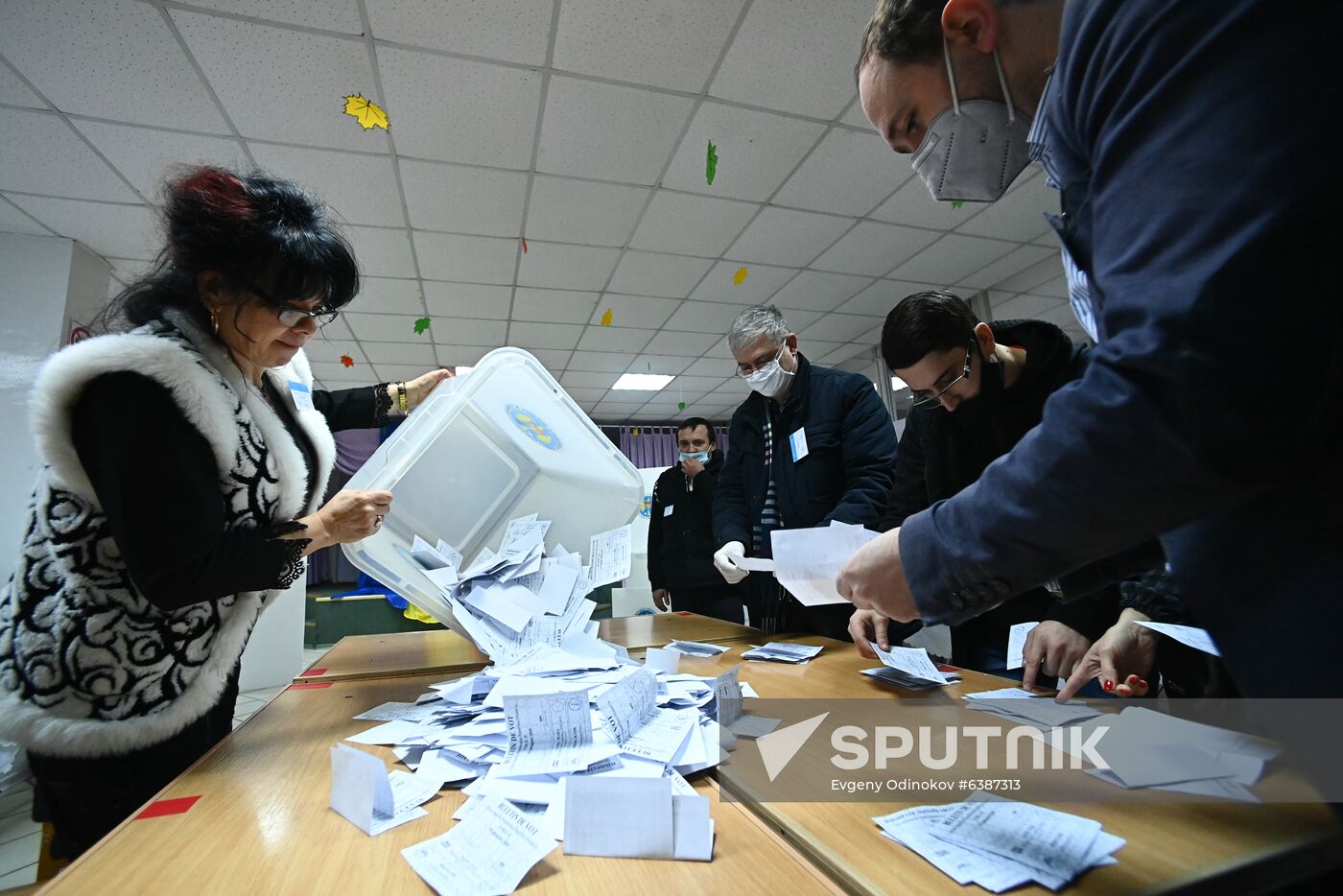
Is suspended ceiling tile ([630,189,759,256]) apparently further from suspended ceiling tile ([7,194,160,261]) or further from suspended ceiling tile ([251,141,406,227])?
suspended ceiling tile ([7,194,160,261])

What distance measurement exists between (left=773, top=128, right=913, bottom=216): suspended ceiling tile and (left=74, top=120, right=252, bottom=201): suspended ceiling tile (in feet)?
7.43

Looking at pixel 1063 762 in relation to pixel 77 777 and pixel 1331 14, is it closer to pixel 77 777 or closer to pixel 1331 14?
pixel 1331 14

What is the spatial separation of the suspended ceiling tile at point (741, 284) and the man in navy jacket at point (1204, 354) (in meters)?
3.24

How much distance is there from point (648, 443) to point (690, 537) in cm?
492

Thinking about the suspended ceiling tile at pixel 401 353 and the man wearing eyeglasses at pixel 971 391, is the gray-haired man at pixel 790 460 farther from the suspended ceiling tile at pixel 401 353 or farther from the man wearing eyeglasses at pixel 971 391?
the suspended ceiling tile at pixel 401 353

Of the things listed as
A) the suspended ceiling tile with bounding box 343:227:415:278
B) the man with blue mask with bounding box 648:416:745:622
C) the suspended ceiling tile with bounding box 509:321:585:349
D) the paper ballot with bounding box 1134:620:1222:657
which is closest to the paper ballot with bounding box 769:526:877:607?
the paper ballot with bounding box 1134:620:1222:657

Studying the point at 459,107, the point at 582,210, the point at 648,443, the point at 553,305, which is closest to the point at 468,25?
the point at 459,107

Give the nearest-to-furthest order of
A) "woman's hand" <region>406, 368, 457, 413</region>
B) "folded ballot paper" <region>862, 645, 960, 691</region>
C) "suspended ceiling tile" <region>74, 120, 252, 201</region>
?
"folded ballot paper" <region>862, 645, 960, 691</region>, "woman's hand" <region>406, 368, 457, 413</region>, "suspended ceiling tile" <region>74, 120, 252, 201</region>

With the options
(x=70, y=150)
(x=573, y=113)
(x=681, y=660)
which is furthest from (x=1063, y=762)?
(x=70, y=150)

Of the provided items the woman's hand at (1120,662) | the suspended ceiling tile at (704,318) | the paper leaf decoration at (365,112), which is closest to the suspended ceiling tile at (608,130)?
the paper leaf decoration at (365,112)

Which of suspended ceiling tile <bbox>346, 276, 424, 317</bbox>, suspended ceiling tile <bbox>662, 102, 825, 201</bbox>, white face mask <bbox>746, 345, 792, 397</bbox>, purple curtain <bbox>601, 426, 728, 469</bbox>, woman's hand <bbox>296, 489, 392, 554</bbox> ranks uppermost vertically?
suspended ceiling tile <bbox>662, 102, 825, 201</bbox>

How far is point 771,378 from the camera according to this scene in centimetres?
160

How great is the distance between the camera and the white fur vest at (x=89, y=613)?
656 mm

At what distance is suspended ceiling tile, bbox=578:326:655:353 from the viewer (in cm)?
437
